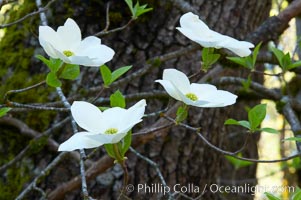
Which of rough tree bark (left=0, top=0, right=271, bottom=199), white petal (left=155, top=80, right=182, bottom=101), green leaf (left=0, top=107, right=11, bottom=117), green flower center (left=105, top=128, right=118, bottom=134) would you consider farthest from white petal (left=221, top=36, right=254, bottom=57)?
rough tree bark (left=0, top=0, right=271, bottom=199)

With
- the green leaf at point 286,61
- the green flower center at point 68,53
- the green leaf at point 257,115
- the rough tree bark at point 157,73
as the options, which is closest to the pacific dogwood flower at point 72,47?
the green flower center at point 68,53

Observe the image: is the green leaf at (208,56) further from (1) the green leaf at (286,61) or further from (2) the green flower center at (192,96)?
(1) the green leaf at (286,61)

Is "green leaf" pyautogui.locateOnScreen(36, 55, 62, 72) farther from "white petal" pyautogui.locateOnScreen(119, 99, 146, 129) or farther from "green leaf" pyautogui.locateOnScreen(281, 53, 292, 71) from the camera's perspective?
"green leaf" pyautogui.locateOnScreen(281, 53, 292, 71)

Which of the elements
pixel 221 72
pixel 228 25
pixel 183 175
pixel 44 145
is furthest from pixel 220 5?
pixel 44 145

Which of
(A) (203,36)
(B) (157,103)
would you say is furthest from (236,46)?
(B) (157,103)

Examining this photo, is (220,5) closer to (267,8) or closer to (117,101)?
(267,8)

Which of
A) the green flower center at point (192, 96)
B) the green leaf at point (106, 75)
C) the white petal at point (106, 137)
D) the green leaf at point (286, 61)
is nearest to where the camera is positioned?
the white petal at point (106, 137)
